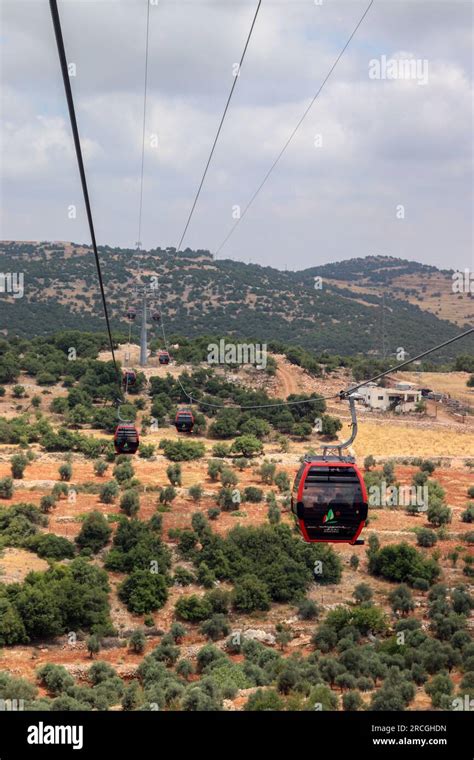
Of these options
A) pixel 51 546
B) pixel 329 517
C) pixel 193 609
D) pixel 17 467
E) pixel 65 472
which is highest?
pixel 329 517

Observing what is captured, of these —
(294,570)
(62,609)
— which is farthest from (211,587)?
(62,609)

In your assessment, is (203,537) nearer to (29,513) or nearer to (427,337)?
(29,513)

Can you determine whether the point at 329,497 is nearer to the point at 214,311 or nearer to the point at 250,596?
the point at 250,596

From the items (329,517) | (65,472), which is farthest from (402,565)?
(65,472)

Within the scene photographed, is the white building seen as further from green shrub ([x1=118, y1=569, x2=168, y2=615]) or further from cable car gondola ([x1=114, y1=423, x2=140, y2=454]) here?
cable car gondola ([x1=114, y1=423, x2=140, y2=454])

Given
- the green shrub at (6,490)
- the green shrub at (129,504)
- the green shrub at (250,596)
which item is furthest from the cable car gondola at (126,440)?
the green shrub at (6,490)
